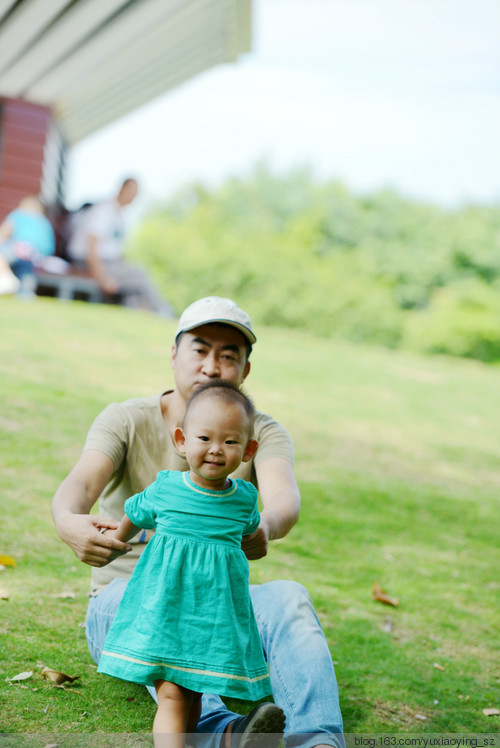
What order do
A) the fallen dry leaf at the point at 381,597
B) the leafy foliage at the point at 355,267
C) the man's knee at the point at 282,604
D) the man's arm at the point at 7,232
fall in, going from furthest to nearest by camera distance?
the leafy foliage at the point at 355,267 < the man's arm at the point at 7,232 < the fallen dry leaf at the point at 381,597 < the man's knee at the point at 282,604

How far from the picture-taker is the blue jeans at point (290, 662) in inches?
85.8

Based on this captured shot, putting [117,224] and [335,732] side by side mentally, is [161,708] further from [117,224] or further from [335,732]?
[117,224]

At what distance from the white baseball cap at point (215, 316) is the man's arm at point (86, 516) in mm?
530

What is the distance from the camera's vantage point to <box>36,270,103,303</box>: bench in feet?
33.4

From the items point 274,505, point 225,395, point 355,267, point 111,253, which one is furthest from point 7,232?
point 355,267

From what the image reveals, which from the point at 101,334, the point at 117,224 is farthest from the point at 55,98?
the point at 101,334

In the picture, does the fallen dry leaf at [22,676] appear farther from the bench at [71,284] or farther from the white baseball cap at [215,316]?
the bench at [71,284]

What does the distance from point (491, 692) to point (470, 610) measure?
102 centimetres

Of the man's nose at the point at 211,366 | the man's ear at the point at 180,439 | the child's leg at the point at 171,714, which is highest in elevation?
the man's nose at the point at 211,366

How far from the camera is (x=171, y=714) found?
2010mm

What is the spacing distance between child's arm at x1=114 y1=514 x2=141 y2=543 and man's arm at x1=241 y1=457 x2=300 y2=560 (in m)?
0.30

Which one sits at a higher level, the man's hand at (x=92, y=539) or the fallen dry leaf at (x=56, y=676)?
the man's hand at (x=92, y=539)

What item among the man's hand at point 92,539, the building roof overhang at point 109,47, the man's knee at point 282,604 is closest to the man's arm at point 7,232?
the building roof overhang at point 109,47

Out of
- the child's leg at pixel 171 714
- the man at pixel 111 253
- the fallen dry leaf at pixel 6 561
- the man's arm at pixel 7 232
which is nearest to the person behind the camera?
the child's leg at pixel 171 714
